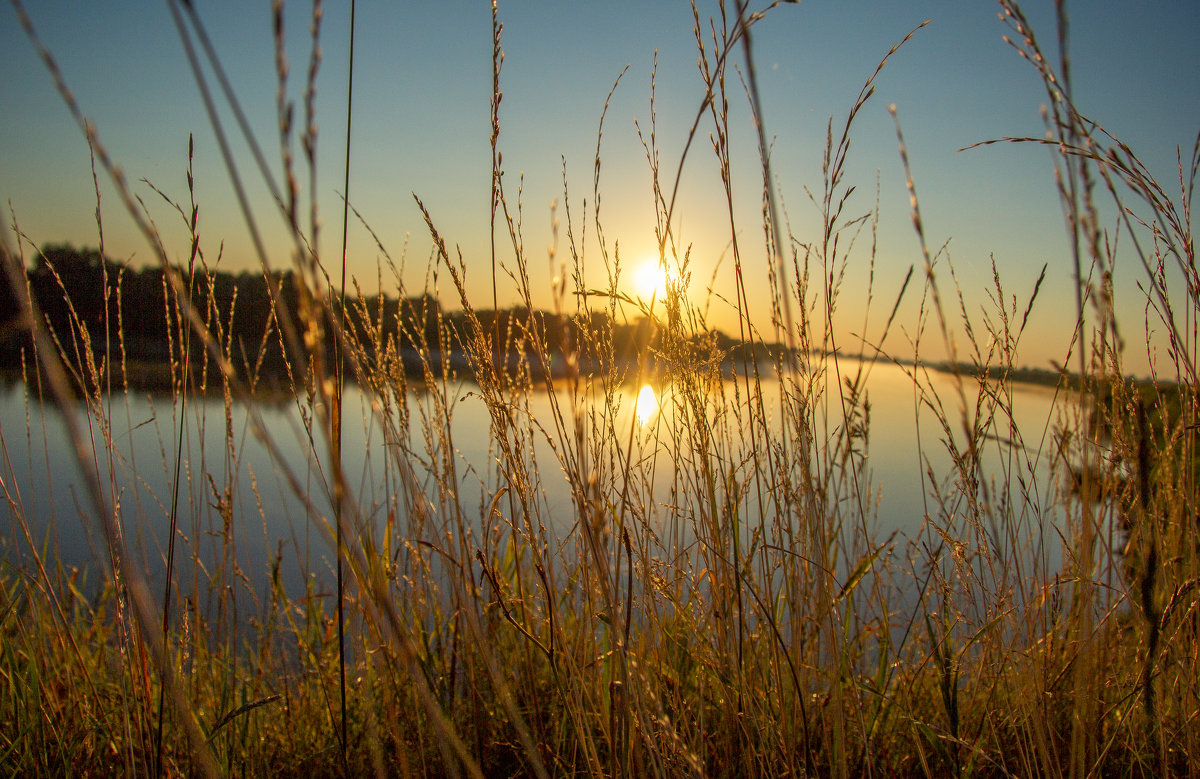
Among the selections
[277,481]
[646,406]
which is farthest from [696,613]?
[277,481]

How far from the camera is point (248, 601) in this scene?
2268 millimetres

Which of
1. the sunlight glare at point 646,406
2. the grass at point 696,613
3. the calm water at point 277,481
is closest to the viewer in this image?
the grass at point 696,613

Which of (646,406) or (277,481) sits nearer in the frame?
(646,406)

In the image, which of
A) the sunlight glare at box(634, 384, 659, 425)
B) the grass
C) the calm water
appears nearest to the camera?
the grass

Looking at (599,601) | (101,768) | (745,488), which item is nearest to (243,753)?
(101,768)

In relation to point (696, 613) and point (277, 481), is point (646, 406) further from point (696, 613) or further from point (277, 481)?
point (277, 481)

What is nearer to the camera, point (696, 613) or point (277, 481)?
point (696, 613)

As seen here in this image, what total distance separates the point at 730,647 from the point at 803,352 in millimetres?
460

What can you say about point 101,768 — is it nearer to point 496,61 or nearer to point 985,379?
point 496,61

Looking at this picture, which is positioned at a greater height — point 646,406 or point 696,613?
point 646,406

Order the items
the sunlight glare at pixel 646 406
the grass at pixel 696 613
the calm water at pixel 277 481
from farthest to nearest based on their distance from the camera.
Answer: the calm water at pixel 277 481 → the sunlight glare at pixel 646 406 → the grass at pixel 696 613

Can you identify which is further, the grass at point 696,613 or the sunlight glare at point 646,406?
the sunlight glare at point 646,406

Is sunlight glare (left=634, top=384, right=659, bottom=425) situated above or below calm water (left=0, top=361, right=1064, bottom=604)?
above

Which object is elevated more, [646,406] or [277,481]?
[646,406]
